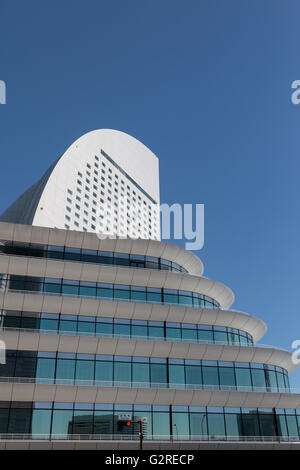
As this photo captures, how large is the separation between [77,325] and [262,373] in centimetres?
1808

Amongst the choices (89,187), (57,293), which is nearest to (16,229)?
(57,293)

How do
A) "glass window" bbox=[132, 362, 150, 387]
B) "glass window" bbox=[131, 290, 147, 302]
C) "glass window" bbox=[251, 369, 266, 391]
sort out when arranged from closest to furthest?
"glass window" bbox=[132, 362, 150, 387], "glass window" bbox=[251, 369, 266, 391], "glass window" bbox=[131, 290, 147, 302]

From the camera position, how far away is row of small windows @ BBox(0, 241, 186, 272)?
4041cm

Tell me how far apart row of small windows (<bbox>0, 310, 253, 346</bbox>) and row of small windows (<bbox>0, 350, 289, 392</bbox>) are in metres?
A: 2.26

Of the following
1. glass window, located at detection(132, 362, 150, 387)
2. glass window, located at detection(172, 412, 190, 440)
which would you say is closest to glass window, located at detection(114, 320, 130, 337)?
glass window, located at detection(132, 362, 150, 387)

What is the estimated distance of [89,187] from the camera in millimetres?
84000

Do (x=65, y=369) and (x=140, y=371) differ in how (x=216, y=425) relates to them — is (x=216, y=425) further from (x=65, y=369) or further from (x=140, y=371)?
(x=65, y=369)

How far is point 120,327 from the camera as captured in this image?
127 ft

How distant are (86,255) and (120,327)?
818 cm

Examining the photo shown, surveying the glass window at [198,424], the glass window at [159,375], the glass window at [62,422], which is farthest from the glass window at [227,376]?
the glass window at [62,422]

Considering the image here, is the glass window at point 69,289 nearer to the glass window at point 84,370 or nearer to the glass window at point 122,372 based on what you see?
the glass window at point 84,370

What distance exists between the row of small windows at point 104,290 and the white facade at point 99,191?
1775 centimetres

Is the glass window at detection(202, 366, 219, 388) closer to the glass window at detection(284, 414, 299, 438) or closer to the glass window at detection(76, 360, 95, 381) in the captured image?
the glass window at detection(284, 414, 299, 438)

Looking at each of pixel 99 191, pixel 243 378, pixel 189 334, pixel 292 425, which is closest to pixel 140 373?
pixel 189 334
